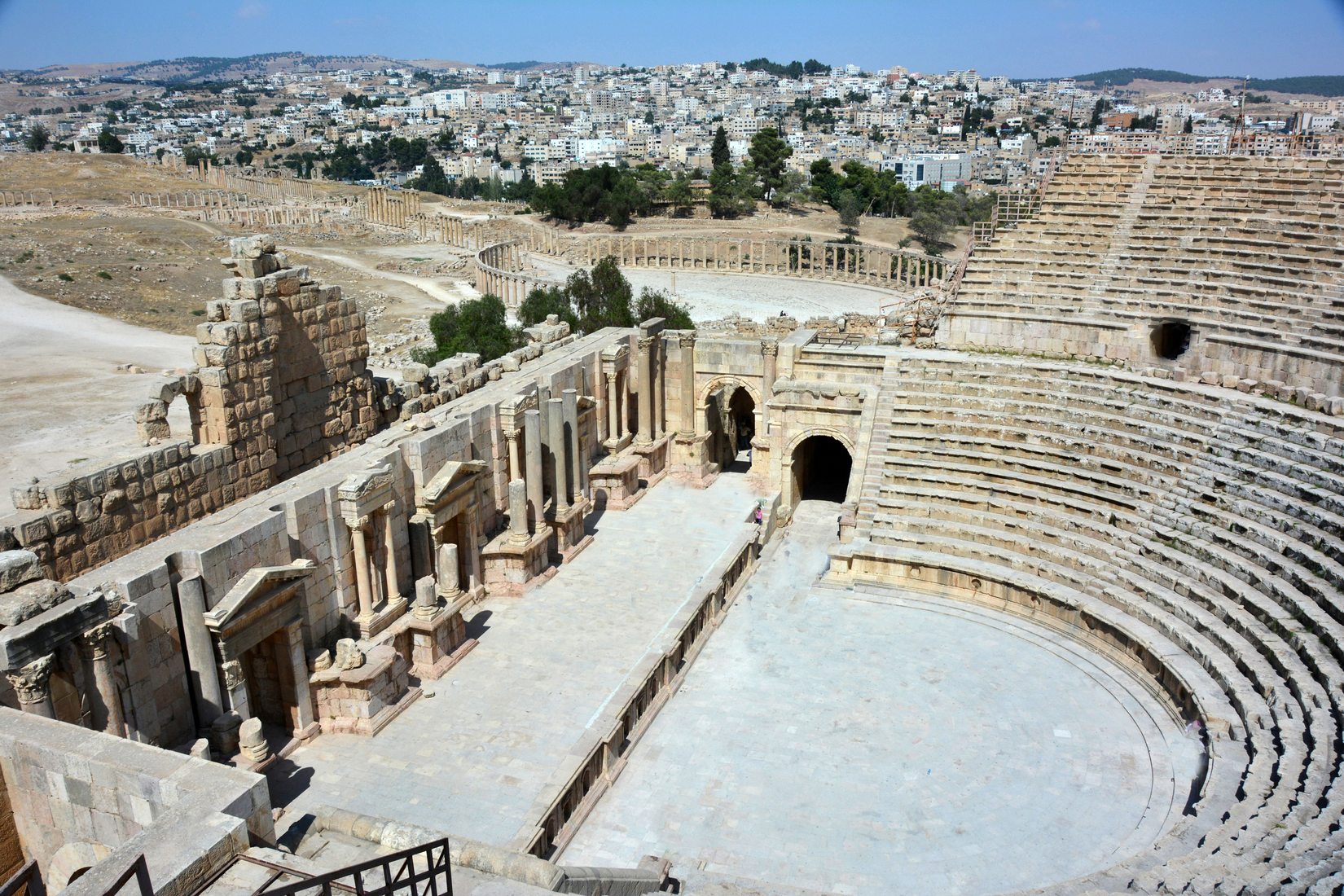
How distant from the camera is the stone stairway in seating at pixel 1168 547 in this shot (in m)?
12.3

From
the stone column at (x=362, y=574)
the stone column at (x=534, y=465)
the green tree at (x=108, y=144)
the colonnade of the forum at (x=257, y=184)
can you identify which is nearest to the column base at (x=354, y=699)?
the stone column at (x=362, y=574)

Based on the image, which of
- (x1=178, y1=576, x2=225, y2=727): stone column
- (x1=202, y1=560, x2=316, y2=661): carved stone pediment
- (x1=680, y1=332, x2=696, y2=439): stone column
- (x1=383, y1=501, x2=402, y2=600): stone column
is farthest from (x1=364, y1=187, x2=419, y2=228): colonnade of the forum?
(x1=178, y1=576, x2=225, y2=727): stone column

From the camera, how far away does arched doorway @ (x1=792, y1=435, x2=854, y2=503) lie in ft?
83.9

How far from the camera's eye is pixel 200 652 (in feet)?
44.9

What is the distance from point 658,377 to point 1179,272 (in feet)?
43.5

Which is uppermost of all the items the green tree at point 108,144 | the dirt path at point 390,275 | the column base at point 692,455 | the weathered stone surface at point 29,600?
the green tree at point 108,144

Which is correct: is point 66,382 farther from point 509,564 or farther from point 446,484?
point 446,484

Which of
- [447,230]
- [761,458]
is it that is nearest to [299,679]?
[761,458]

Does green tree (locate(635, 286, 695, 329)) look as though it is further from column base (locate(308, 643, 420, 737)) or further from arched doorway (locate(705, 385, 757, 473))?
column base (locate(308, 643, 420, 737))

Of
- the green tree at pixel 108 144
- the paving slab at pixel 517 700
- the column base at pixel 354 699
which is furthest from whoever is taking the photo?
the green tree at pixel 108 144

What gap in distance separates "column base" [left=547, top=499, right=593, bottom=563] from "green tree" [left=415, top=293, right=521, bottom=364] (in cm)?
1353

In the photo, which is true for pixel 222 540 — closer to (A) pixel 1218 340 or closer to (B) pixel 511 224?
(A) pixel 1218 340

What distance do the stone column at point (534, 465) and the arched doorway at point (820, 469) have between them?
6497mm

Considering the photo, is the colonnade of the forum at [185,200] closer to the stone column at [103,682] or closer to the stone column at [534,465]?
the stone column at [534,465]
